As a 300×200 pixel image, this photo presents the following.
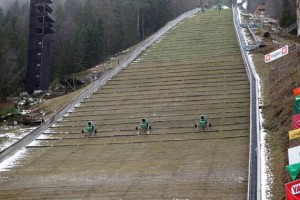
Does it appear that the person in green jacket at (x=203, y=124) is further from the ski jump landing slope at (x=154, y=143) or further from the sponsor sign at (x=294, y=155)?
the sponsor sign at (x=294, y=155)

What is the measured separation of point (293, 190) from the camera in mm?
11133

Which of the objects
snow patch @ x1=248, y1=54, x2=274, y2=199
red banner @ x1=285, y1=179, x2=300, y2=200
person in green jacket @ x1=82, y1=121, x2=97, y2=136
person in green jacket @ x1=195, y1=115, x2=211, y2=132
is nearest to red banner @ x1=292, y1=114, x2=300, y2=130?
snow patch @ x1=248, y1=54, x2=274, y2=199

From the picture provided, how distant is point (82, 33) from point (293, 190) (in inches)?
1799

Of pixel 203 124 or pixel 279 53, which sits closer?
pixel 203 124

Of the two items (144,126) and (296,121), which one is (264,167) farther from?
(144,126)

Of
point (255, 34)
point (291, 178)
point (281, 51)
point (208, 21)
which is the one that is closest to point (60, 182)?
point (291, 178)

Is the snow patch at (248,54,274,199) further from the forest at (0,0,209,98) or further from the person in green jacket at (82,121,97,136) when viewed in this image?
the forest at (0,0,209,98)

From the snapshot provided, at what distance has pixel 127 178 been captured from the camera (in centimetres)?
1534

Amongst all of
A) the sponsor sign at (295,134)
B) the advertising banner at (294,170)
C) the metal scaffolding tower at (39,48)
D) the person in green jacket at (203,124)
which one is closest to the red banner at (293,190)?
the advertising banner at (294,170)

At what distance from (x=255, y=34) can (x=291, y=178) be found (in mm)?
29008

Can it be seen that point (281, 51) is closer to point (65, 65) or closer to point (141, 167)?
point (141, 167)

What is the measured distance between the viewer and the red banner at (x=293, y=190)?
11016 millimetres

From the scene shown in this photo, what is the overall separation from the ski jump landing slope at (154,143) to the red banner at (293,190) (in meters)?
1.90

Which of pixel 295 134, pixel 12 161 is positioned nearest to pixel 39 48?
pixel 12 161
